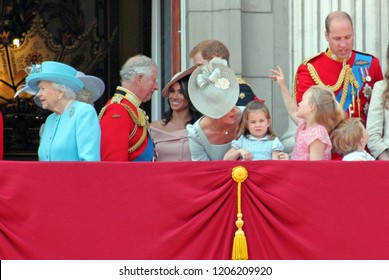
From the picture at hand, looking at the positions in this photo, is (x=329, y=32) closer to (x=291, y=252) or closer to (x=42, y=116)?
(x=291, y=252)

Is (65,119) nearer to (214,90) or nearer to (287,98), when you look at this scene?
(214,90)

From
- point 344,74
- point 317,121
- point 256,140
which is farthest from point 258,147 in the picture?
point 344,74

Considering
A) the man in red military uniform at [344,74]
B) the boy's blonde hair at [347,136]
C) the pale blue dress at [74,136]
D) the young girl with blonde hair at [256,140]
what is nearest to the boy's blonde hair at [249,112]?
the young girl with blonde hair at [256,140]

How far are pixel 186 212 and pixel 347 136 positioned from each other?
1.12 metres

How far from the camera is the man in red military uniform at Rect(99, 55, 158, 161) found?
8359 mm

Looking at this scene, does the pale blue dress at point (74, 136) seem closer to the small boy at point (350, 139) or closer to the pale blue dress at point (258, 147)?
the pale blue dress at point (258, 147)

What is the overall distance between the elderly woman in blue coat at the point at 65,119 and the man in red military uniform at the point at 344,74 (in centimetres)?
162

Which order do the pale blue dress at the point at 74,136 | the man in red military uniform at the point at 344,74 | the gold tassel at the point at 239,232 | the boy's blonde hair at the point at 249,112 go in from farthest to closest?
the man in red military uniform at the point at 344,74 < the boy's blonde hair at the point at 249,112 < the pale blue dress at the point at 74,136 < the gold tassel at the point at 239,232

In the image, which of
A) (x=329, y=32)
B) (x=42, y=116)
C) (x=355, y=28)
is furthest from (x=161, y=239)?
(x=42, y=116)

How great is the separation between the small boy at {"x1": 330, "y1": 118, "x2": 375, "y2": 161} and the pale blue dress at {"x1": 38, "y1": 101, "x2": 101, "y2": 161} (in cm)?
147

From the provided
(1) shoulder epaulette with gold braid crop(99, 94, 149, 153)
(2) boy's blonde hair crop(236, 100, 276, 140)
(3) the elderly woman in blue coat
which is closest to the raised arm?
(2) boy's blonde hair crop(236, 100, 276, 140)

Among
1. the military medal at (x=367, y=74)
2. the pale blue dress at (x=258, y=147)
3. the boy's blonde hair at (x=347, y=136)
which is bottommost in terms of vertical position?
the pale blue dress at (x=258, y=147)

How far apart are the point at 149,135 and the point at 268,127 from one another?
80 centimetres

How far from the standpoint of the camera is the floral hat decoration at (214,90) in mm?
8422
